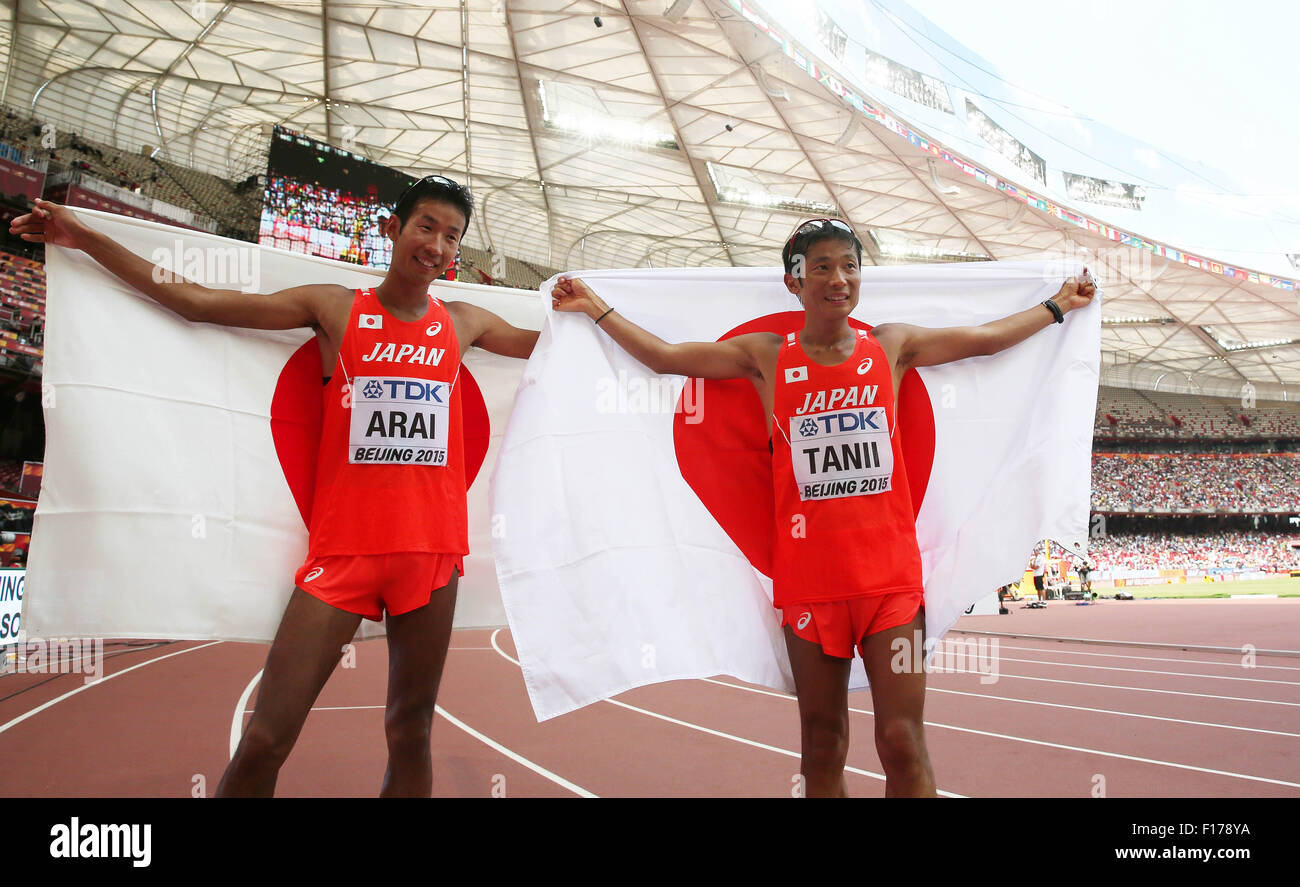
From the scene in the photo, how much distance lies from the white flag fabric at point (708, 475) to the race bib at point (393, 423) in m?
0.41

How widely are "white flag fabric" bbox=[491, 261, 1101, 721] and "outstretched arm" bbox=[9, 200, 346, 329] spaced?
2.58 feet

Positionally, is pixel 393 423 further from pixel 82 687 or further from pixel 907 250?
pixel 907 250

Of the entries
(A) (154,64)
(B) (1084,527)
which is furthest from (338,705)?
(A) (154,64)

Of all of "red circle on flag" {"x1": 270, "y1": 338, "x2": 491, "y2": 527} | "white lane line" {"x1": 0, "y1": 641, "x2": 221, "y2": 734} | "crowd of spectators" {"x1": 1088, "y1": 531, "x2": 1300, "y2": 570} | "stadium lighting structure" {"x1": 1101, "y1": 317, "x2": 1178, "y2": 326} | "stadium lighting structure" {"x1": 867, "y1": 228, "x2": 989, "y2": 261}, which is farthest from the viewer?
"crowd of spectators" {"x1": 1088, "y1": 531, "x2": 1300, "y2": 570}

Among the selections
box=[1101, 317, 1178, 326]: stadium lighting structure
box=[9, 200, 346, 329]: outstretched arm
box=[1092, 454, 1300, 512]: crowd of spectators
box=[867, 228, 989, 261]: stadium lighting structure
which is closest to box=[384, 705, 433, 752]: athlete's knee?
box=[9, 200, 346, 329]: outstretched arm

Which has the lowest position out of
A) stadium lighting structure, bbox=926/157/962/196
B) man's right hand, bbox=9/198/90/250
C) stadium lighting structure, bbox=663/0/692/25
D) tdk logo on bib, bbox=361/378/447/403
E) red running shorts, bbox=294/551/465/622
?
→ red running shorts, bbox=294/551/465/622

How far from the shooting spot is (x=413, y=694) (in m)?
2.34

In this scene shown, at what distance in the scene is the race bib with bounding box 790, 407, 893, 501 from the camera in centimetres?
231

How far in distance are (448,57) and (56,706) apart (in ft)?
53.3
